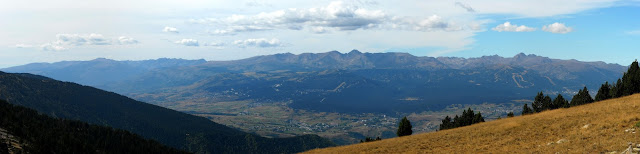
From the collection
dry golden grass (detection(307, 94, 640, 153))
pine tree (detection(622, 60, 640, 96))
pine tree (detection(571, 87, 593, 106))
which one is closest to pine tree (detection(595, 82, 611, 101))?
pine tree (detection(571, 87, 593, 106))

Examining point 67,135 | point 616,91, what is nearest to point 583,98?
A: point 616,91

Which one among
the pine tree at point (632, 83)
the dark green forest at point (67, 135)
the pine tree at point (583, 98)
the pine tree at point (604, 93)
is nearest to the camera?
the dark green forest at point (67, 135)

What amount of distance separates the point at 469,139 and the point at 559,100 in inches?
2343

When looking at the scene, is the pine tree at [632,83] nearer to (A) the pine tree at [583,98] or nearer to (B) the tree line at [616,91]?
(B) the tree line at [616,91]

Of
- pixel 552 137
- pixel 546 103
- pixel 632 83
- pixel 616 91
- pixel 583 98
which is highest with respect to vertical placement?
pixel 632 83

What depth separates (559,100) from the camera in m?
79.9

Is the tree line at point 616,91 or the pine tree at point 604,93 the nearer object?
the tree line at point 616,91

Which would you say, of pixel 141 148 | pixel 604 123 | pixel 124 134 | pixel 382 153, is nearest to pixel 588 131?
pixel 604 123

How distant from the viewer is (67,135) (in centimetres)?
6850

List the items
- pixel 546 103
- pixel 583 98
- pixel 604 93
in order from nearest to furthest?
pixel 604 93 < pixel 583 98 < pixel 546 103

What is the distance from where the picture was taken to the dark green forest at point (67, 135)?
5372 centimetres

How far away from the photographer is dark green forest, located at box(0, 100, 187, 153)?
176 ft

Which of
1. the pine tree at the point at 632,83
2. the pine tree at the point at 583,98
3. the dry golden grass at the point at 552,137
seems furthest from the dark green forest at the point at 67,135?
the pine tree at the point at 632,83

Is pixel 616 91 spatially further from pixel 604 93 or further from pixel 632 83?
pixel 604 93
